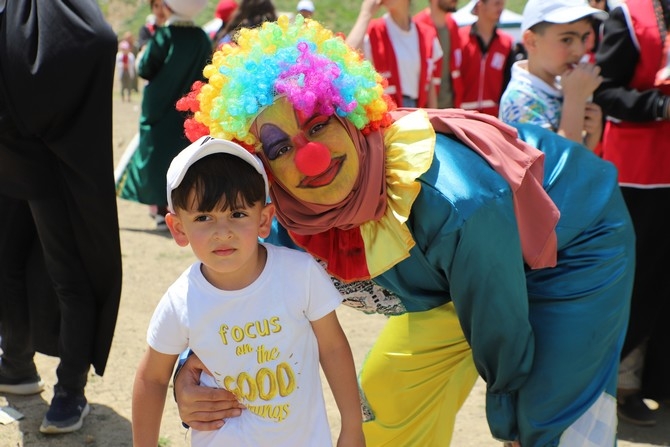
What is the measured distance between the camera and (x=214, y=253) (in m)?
2.02

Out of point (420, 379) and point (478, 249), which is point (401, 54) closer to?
point (420, 379)

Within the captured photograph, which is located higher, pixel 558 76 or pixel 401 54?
pixel 558 76

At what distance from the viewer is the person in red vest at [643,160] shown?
11.1 ft

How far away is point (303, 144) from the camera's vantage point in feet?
7.20

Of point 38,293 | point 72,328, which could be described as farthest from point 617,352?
point 38,293

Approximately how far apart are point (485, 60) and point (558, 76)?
3.23 m

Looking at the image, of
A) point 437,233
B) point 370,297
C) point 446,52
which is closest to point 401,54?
point 446,52

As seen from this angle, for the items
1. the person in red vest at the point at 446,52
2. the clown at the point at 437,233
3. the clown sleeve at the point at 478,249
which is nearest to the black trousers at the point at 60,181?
the clown at the point at 437,233

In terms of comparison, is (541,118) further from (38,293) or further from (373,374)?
(38,293)

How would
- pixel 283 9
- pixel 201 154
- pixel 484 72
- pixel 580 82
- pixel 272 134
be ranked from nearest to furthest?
pixel 201 154
pixel 272 134
pixel 580 82
pixel 484 72
pixel 283 9

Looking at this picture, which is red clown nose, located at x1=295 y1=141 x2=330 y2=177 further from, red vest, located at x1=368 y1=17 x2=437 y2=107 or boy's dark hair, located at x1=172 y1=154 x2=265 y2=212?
red vest, located at x1=368 y1=17 x2=437 y2=107

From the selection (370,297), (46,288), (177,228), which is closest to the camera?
(177,228)

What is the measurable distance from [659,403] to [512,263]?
1.91 m

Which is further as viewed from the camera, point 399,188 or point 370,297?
point 370,297
